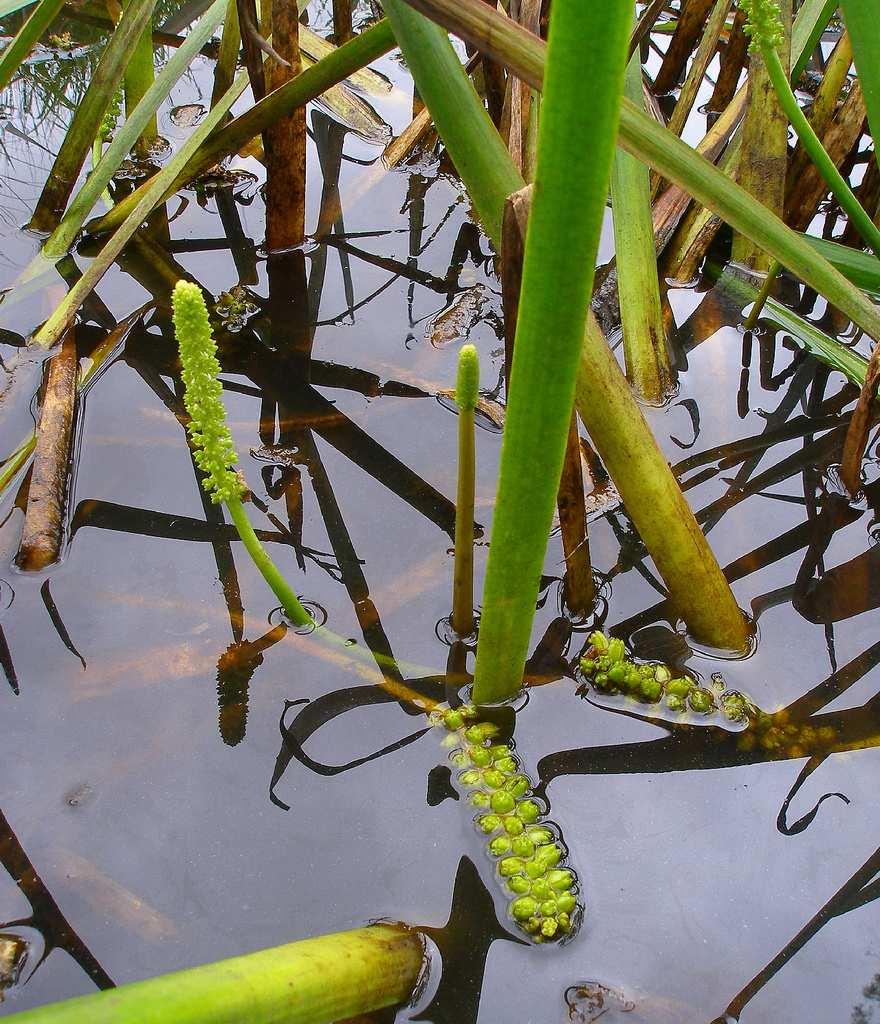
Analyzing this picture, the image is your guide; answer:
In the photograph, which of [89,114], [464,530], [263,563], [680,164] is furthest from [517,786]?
[89,114]

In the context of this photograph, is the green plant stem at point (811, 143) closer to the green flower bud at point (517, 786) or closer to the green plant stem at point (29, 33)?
the green flower bud at point (517, 786)

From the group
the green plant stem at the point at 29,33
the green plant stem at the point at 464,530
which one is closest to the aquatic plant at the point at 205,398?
the green plant stem at the point at 464,530

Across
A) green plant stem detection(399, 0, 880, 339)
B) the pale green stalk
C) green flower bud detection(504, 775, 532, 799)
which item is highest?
the pale green stalk

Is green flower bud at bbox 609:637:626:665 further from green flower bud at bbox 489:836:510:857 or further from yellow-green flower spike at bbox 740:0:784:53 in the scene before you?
yellow-green flower spike at bbox 740:0:784:53

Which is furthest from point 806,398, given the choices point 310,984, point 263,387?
point 310,984

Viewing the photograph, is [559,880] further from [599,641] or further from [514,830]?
[599,641]

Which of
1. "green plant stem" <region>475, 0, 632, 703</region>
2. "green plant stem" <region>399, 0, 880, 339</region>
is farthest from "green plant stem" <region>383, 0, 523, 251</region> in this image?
"green plant stem" <region>475, 0, 632, 703</region>

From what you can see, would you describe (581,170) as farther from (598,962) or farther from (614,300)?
(614,300)
